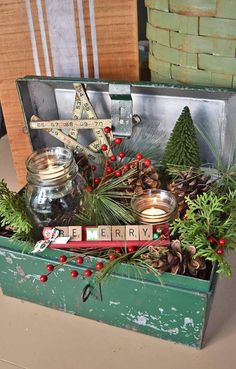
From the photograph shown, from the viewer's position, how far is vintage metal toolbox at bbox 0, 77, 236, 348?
1.93 ft

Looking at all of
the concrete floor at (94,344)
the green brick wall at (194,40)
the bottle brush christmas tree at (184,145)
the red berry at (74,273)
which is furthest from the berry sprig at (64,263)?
the green brick wall at (194,40)

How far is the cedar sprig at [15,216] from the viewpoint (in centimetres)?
65

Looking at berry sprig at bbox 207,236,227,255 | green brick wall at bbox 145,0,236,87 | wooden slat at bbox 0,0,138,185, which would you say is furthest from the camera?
wooden slat at bbox 0,0,138,185

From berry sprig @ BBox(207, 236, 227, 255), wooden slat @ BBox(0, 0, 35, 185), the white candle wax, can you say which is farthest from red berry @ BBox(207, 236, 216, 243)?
wooden slat @ BBox(0, 0, 35, 185)

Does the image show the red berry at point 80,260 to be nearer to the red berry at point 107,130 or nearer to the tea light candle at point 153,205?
the tea light candle at point 153,205

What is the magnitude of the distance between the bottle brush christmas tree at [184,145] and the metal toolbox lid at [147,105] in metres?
0.05

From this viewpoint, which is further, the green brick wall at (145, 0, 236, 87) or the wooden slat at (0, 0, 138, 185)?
the wooden slat at (0, 0, 138, 185)

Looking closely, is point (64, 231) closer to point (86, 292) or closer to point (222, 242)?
point (86, 292)

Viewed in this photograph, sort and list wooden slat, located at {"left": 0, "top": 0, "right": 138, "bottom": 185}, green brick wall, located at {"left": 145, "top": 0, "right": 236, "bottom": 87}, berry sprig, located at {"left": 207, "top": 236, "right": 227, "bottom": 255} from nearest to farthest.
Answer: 1. berry sprig, located at {"left": 207, "top": 236, "right": 227, "bottom": 255}
2. green brick wall, located at {"left": 145, "top": 0, "right": 236, "bottom": 87}
3. wooden slat, located at {"left": 0, "top": 0, "right": 138, "bottom": 185}

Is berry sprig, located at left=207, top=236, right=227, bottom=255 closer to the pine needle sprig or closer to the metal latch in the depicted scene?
the pine needle sprig

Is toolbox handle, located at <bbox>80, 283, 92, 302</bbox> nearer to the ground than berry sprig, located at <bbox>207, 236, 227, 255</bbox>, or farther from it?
nearer to the ground

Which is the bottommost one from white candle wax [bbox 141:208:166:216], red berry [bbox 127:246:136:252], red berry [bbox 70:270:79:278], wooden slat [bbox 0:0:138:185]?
red berry [bbox 70:270:79:278]

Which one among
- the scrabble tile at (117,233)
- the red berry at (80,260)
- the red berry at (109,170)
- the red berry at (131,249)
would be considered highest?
the red berry at (109,170)

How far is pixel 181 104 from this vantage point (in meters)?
0.77
